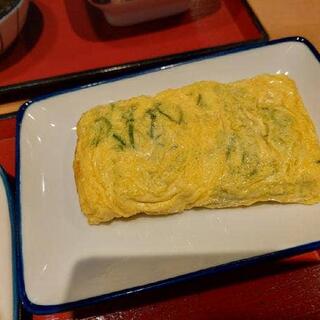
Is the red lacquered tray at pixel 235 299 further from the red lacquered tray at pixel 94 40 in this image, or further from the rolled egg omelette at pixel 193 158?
the red lacquered tray at pixel 94 40

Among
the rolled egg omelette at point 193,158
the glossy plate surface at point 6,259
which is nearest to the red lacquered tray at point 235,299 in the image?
the glossy plate surface at point 6,259

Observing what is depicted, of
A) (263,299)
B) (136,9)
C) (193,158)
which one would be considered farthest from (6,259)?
(136,9)

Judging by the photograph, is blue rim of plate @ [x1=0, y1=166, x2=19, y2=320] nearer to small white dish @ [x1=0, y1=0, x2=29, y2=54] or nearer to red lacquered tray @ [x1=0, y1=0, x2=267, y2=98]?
red lacquered tray @ [x1=0, y1=0, x2=267, y2=98]

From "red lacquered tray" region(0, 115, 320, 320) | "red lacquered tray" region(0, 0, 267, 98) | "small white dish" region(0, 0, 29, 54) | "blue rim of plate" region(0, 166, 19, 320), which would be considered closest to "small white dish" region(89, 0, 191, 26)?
"red lacquered tray" region(0, 0, 267, 98)

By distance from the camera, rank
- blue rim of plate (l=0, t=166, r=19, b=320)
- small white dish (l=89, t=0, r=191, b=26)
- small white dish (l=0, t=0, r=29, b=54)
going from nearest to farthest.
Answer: blue rim of plate (l=0, t=166, r=19, b=320) → small white dish (l=0, t=0, r=29, b=54) → small white dish (l=89, t=0, r=191, b=26)

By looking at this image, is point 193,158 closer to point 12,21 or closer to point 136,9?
point 136,9

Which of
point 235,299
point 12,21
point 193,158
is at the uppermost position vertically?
point 12,21
